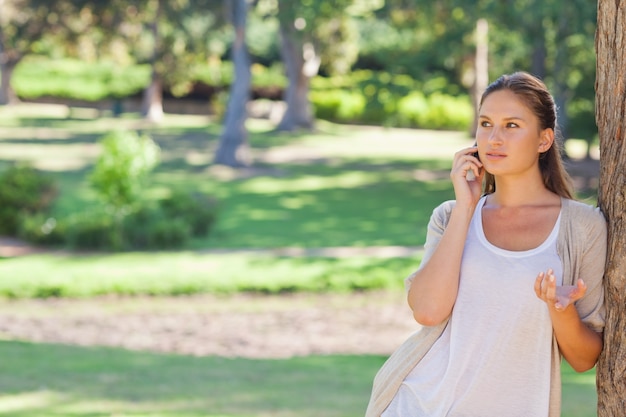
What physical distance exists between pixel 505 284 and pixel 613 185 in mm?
446

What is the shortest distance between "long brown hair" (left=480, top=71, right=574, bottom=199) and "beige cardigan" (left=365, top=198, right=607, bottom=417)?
74 mm

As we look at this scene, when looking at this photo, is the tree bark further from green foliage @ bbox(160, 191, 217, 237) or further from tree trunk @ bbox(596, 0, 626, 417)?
tree trunk @ bbox(596, 0, 626, 417)

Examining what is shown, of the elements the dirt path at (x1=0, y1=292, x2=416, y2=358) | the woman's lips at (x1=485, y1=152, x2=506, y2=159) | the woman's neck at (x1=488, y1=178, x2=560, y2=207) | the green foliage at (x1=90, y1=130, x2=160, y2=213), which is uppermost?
the woman's lips at (x1=485, y1=152, x2=506, y2=159)

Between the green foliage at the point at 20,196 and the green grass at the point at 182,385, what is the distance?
24.8 ft

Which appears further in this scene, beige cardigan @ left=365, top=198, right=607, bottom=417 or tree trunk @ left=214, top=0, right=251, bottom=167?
tree trunk @ left=214, top=0, right=251, bottom=167

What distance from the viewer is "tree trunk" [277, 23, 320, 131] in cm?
3750

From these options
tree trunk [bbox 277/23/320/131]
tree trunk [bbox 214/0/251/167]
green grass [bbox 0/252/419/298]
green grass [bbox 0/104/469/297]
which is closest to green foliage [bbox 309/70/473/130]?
green grass [bbox 0/104/469/297]

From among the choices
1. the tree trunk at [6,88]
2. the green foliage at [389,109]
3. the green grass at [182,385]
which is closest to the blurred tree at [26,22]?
the tree trunk at [6,88]

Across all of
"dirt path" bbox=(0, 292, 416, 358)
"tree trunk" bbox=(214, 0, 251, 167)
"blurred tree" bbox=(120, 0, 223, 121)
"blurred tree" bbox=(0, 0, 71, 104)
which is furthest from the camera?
"blurred tree" bbox=(120, 0, 223, 121)

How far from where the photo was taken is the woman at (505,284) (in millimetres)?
2525

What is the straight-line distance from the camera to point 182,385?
699cm

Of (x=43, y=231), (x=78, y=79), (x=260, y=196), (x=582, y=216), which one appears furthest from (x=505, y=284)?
(x=78, y=79)

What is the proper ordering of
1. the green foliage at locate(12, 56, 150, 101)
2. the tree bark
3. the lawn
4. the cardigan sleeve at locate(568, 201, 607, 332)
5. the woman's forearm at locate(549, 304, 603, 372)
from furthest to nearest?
the green foliage at locate(12, 56, 150, 101), the tree bark, the lawn, the cardigan sleeve at locate(568, 201, 607, 332), the woman's forearm at locate(549, 304, 603, 372)

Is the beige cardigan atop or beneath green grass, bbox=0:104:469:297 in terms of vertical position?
atop
